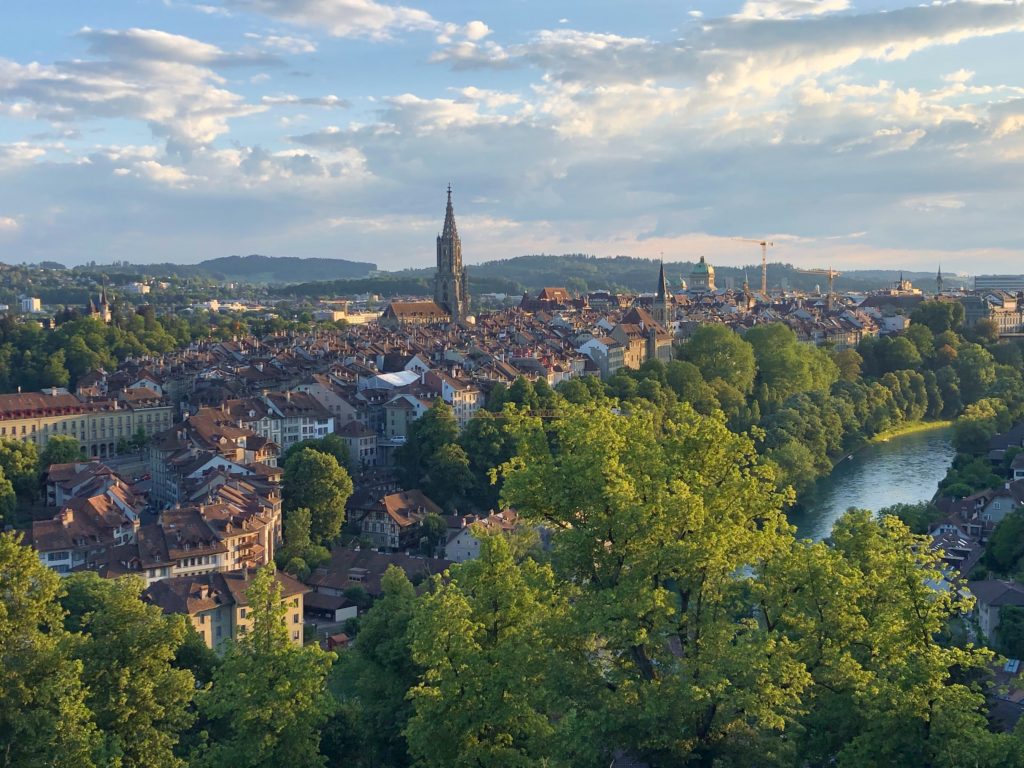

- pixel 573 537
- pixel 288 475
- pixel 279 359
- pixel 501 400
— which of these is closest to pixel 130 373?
pixel 279 359

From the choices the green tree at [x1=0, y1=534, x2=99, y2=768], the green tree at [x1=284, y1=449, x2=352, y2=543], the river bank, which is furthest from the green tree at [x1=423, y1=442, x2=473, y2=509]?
the green tree at [x1=0, y1=534, x2=99, y2=768]

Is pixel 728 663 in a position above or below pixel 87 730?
above

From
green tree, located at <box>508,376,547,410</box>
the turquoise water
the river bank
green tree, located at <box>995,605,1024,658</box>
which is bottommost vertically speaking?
the turquoise water

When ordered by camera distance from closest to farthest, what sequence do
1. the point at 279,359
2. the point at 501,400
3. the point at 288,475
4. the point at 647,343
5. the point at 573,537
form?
the point at 573,537, the point at 288,475, the point at 501,400, the point at 279,359, the point at 647,343

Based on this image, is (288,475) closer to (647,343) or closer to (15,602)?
(15,602)

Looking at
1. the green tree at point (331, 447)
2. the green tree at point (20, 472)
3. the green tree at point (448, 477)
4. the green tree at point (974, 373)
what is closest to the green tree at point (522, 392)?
the green tree at point (448, 477)

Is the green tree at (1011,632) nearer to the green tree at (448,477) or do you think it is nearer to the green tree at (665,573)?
the green tree at (665,573)

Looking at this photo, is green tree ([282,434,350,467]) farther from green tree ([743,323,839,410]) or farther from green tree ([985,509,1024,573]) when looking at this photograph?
green tree ([743,323,839,410])
